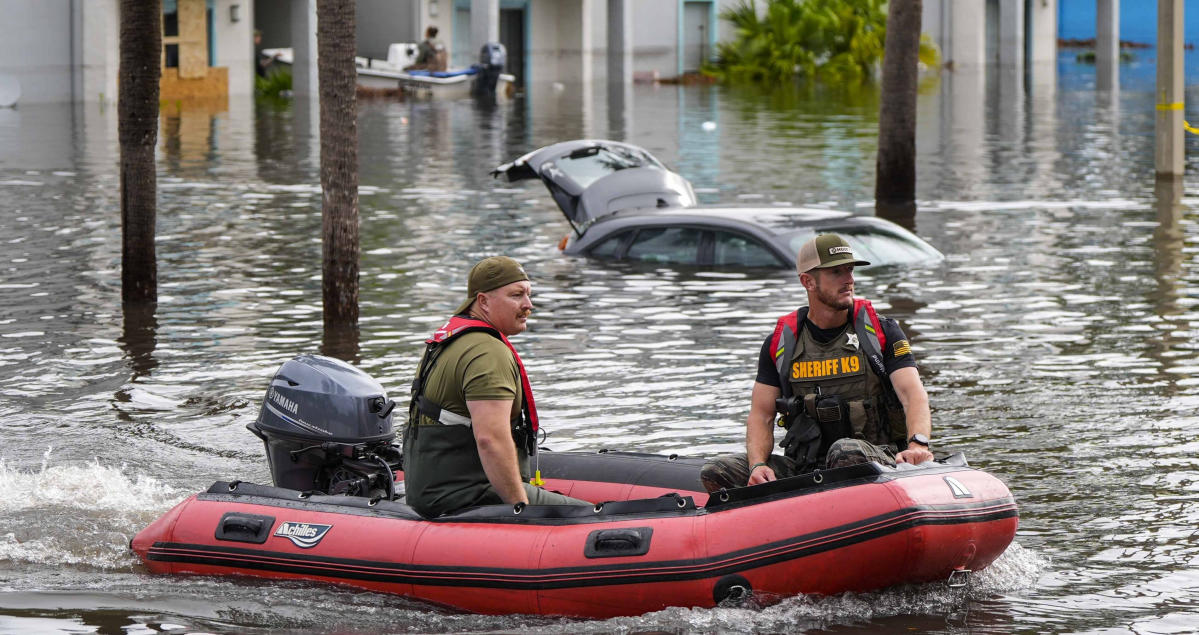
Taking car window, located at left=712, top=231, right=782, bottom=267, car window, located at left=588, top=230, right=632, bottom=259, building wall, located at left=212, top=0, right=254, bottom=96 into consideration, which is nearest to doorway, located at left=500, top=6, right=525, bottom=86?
building wall, located at left=212, top=0, right=254, bottom=96

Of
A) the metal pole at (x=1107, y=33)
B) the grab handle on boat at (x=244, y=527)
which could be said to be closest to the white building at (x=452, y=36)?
the metal pole at (x=1107, y=33)

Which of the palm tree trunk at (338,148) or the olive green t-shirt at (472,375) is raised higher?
the palm tree trunk at (338,148)

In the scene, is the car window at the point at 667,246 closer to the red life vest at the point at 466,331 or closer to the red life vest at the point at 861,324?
the red life vest at the point at 861,324

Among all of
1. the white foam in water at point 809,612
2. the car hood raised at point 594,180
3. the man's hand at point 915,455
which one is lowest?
the white foam in water at point 809,612

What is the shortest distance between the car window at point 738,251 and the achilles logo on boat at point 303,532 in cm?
963

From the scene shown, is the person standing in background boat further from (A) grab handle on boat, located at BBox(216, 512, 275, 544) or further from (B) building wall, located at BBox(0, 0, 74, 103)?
(A) grab handle on boat, located at BBox(216, 512, 275, 544)

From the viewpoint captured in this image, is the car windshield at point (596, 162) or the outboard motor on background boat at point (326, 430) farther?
the car windshield at point (596, 162)

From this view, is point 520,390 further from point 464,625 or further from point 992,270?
point 992,270

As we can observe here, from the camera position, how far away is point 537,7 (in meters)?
60.0

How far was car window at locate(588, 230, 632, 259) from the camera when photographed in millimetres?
17516

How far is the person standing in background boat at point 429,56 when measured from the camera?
52.1m

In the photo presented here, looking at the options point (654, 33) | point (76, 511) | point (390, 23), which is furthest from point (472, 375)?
point (654, 33)

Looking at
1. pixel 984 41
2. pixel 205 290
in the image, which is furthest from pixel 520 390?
pixel 984 41

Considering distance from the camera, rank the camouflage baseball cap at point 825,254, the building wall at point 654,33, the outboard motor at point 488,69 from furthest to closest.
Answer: the building wall at point 654,33 < the outboard motor at point 488,69 < the camouflage baseball cap at point 825,254
